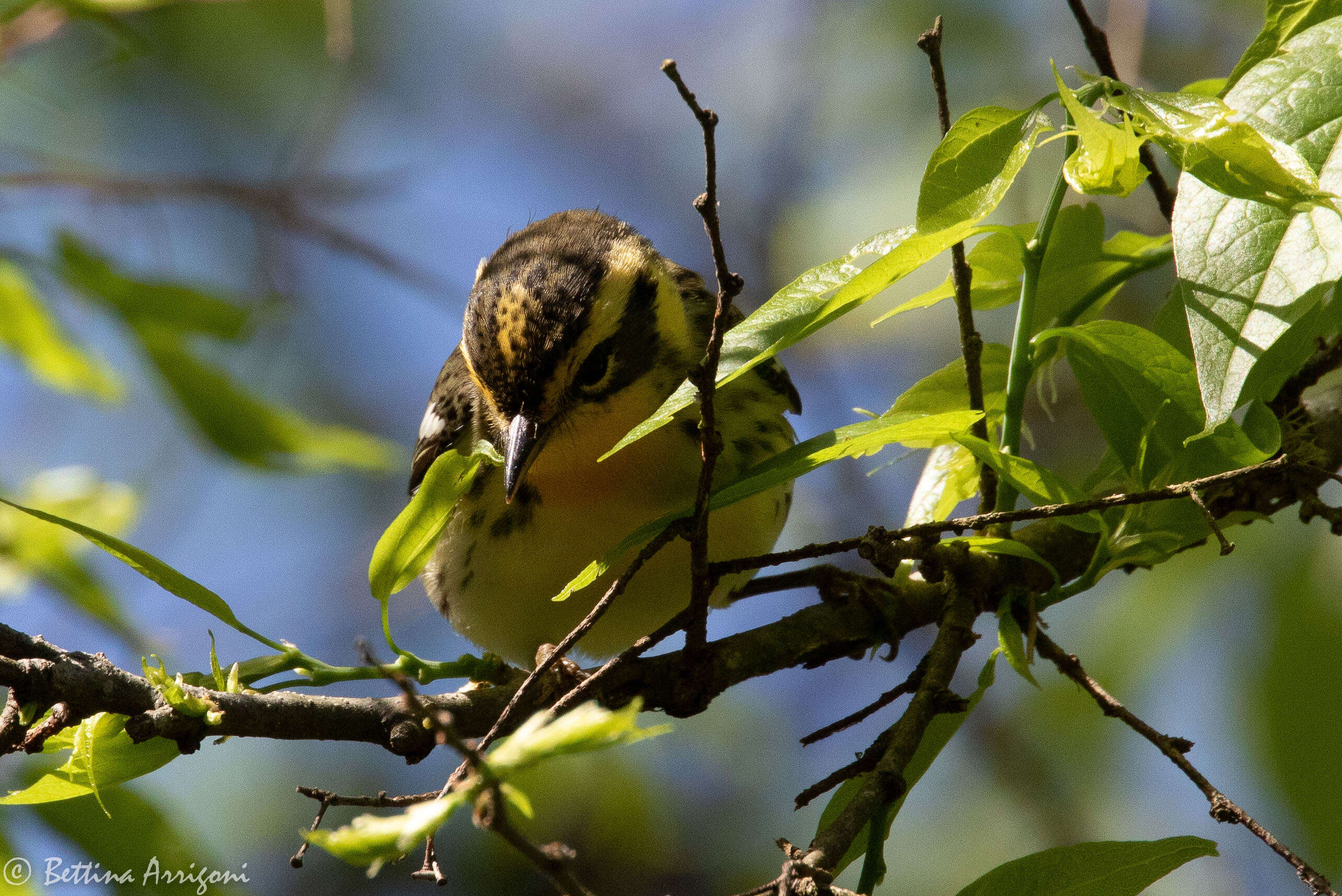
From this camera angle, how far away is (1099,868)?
1663 millimetres

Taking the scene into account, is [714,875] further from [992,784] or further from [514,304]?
[514,304]

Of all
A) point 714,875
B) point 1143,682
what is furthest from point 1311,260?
point 714,875

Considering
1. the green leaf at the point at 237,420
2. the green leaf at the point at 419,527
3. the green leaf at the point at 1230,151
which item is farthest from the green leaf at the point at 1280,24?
the green leaf at the point at 237,420

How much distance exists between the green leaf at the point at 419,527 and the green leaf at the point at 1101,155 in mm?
1021

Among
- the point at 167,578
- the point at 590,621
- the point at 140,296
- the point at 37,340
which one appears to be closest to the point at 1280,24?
the point at 590,621

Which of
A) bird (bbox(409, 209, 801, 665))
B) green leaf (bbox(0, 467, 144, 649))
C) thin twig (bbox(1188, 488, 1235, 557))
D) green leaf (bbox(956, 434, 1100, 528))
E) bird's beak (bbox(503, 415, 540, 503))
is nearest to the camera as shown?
thin twig (bbox(1188, 488, 1235, 557))

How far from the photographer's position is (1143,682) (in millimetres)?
3961

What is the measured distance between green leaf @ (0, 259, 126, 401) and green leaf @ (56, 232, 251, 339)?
0.76ft

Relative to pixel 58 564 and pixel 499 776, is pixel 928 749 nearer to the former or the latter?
pixel 499 776

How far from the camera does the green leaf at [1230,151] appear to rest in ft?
4.91

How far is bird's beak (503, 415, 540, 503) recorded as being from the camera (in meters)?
2.64

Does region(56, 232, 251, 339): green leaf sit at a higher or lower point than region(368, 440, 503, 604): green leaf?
higher

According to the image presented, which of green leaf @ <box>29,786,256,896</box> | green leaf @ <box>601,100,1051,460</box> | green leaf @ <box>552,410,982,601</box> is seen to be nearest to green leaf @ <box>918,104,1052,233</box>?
green leaf @ <box>601,100,1051,460</box>

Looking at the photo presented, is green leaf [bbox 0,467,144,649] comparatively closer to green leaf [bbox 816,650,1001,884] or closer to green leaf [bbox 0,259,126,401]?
green leaf [bbox 0,259,126,401]
